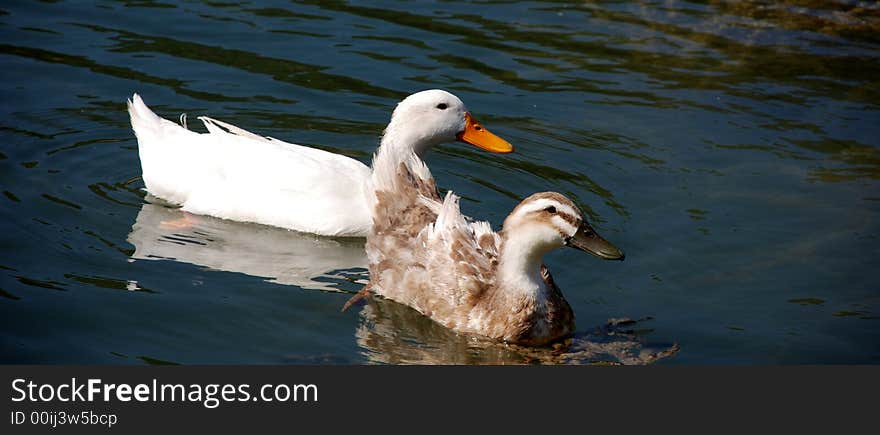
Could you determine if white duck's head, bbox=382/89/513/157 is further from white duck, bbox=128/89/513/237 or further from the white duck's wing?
the white duck's wing

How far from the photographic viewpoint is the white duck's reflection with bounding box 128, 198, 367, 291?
26.0ft

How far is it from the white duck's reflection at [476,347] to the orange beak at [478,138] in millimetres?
2103

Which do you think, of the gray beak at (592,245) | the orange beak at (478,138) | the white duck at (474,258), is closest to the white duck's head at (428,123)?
the orange beak at (478,138)

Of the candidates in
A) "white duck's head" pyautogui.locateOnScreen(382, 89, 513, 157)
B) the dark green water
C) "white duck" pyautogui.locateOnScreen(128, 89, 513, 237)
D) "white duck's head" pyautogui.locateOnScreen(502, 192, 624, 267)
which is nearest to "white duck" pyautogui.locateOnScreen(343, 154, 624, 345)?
"white duck's head" pyautogui.locateOnScreen(502, 192, 624, 267)

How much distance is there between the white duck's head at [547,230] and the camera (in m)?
6.95

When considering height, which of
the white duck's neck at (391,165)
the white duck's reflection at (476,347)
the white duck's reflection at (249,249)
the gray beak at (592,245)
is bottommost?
the white duck's reflection at (476,347)

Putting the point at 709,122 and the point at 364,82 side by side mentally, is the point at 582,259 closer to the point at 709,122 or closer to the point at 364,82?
the point at 709,122

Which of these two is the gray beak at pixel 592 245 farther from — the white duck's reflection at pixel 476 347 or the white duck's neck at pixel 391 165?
the white duck's neck at pixel 391 165

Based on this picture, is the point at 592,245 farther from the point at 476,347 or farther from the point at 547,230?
the point at 476,347

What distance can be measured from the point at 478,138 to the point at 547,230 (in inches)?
90.3

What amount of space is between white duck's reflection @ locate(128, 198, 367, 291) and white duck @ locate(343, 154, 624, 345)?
36 cm

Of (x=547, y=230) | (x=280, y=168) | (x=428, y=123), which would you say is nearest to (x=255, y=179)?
(x=280, y=168)

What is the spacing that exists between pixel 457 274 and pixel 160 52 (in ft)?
18.4

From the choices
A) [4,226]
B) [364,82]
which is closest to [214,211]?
[4,226]
